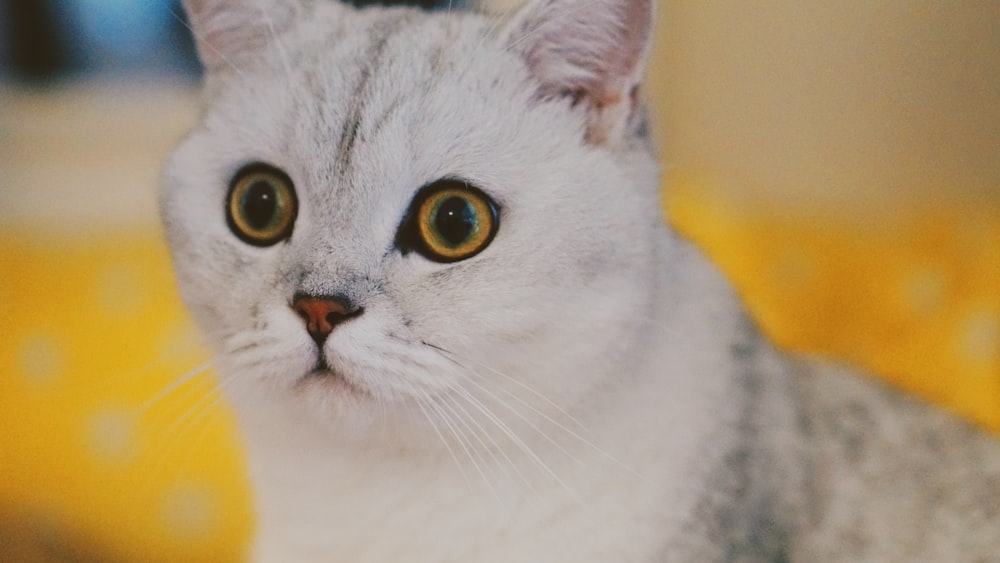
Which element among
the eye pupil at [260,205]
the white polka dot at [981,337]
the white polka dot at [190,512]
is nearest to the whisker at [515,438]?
the eye pupil at [260,205]

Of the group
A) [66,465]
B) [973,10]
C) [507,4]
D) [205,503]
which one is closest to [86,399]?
[66,465]

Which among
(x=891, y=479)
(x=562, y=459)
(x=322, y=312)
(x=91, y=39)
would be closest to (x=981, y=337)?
(x=891, y=479)

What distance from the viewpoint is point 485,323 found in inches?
23.2

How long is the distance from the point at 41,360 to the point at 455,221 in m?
0.58

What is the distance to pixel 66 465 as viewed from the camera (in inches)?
33.6

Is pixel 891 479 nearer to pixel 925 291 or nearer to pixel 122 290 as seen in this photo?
pixel 925 291

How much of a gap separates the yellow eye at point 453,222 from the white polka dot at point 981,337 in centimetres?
77

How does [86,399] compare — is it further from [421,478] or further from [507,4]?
[507,4]

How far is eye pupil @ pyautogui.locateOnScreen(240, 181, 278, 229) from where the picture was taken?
645 millimetres

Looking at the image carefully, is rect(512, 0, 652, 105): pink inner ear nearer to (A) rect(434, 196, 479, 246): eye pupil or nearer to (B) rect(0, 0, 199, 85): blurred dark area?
(A) rect(434, 196, 479, 246): eye pupil

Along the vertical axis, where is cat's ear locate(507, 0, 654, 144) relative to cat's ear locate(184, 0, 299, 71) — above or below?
above

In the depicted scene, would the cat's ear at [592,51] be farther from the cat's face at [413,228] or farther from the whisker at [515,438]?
the whisker at [515,438]

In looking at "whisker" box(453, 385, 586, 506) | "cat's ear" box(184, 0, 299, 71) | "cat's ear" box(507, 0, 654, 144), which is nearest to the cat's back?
"whisker" box(453, 385, 586, 506)

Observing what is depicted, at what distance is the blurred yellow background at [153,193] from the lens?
2.80 feet
